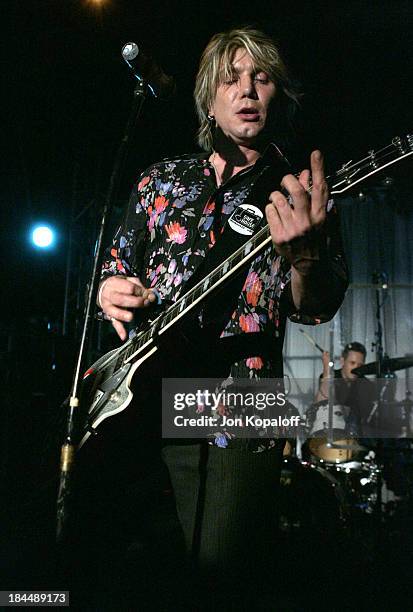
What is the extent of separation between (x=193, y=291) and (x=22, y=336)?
14.4 ft

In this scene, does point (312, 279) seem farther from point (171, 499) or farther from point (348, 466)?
point (348, 466)

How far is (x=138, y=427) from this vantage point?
168cm

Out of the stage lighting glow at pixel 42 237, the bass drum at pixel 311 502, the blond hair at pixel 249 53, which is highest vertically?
the stage lighting glow at pixel 42 237

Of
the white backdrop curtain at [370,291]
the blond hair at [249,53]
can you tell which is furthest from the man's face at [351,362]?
the blond hair at [249,53]

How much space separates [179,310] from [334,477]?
4.77 m

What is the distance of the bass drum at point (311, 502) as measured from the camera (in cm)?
525

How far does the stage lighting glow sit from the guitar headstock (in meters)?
Answer: 6.39

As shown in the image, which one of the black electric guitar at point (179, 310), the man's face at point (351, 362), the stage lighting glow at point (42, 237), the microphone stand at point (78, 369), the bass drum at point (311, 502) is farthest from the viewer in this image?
the man's face at point (351, 362)

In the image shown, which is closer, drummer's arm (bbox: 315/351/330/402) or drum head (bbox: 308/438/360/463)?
drum head (bbox: 308/438/360/463)

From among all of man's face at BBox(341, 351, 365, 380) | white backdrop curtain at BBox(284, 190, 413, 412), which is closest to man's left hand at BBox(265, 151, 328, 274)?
man's face at BBox(341, 351, 365, 380)

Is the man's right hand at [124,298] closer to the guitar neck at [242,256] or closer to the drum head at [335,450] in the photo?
the guitar neck at [242,256]

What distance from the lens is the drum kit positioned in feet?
17.3

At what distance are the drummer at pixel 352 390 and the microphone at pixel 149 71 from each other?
18.9 feet

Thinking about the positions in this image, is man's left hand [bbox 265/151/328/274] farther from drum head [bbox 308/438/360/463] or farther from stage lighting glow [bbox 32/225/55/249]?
stage lighting glow [bbox 32/225/55/249]
